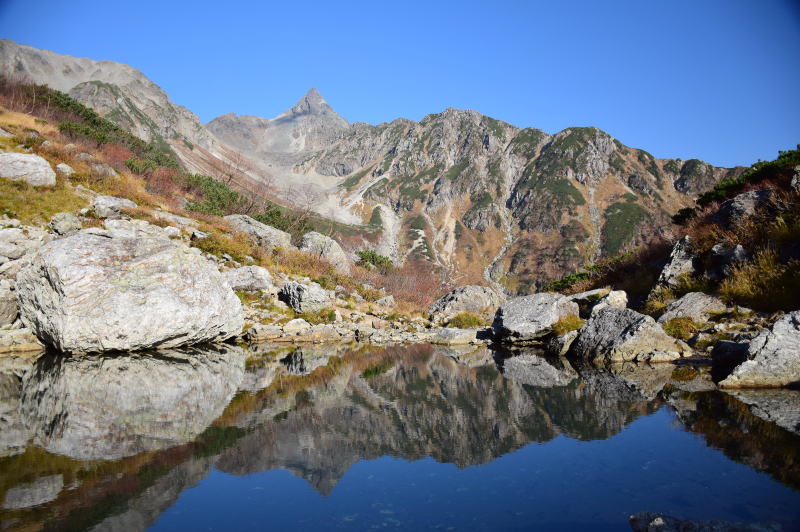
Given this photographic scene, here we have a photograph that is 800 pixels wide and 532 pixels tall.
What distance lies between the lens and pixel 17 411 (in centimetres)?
832

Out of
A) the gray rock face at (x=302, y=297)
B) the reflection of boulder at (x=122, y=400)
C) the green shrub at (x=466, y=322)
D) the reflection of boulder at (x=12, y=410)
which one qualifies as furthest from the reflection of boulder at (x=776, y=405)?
the gray rock face at (x=302, y=297)

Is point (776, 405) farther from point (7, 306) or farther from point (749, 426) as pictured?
point (7, 306)

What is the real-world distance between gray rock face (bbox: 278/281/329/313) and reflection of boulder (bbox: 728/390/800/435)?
18.5m

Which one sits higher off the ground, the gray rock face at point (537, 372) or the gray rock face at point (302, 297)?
the gray rock face at point (302, 297)

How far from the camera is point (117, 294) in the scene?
1493 centimetres

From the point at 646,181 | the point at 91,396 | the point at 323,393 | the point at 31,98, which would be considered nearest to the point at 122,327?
the point at 91,396

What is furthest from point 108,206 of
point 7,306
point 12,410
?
point 12,410

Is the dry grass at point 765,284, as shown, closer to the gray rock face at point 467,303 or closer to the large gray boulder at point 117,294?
the gray rock face at point 467,303

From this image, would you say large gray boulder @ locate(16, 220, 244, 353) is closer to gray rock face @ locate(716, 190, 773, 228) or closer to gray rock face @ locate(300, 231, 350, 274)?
gray rock face @ locate(300, 231, 350, 274)

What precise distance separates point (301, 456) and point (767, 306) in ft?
49.6

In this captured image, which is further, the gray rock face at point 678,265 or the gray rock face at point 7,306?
the gray rock face at point 678,265

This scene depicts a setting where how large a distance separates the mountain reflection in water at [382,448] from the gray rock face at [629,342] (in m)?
2.18

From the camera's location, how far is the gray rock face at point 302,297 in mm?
23281

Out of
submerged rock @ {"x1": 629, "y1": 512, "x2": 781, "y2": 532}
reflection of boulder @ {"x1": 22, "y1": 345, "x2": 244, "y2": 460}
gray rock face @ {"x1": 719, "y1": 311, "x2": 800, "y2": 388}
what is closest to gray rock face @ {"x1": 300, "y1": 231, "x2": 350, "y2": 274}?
reflection of boulder @ {"x1": 22, "y1": 345, "x2": 244, "y2": 460}
